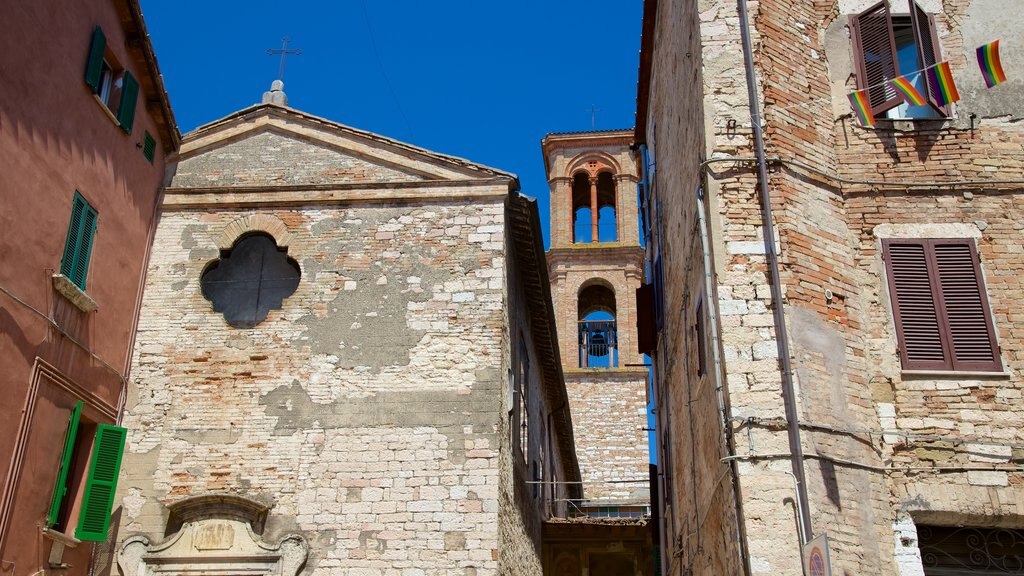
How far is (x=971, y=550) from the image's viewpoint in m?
8.29

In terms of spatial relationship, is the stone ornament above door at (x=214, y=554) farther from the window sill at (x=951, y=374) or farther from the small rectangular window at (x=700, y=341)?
the window sill at (x=951, y=374)

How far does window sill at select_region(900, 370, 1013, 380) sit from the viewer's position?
28.2 feet

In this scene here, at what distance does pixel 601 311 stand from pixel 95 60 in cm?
2097

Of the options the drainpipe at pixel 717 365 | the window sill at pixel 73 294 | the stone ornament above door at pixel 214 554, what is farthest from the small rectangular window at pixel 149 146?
the drainpipe at pixel 717 365

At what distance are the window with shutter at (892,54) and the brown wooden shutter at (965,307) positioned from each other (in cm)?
158

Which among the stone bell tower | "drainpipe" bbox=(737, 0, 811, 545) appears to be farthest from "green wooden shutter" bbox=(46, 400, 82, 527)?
the stone bell tower

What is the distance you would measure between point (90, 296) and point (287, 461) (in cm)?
304

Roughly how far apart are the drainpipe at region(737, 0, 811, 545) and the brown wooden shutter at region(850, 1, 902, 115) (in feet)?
4.17

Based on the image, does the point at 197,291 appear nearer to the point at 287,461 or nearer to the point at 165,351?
the point at 165,351

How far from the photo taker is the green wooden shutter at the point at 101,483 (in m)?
10.4

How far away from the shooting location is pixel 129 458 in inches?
457

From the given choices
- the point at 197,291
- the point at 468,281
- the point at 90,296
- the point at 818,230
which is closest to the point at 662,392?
the point at 468,281

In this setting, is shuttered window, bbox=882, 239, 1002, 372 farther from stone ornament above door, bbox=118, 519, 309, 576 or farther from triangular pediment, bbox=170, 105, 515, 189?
stone ornament above door, bbox=118, 519, 309, 576

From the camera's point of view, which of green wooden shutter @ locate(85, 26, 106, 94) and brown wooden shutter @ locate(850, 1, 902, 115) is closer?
brown wooden shutter @ locate(850, 1, 902, 115)
